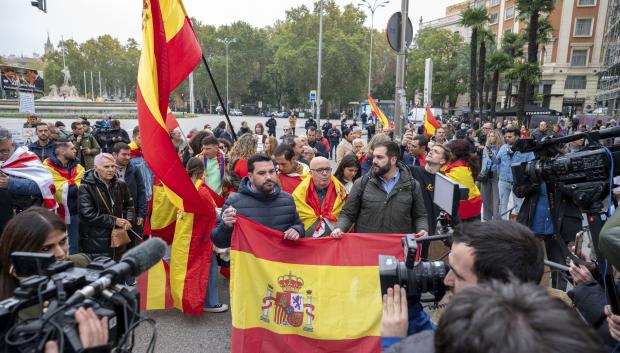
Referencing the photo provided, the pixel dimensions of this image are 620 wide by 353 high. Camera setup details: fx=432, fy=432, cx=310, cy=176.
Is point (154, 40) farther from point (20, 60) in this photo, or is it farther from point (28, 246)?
point (20, 60)

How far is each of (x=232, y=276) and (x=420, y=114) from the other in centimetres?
3576

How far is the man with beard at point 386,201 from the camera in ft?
12.8

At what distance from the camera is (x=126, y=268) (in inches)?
55.6

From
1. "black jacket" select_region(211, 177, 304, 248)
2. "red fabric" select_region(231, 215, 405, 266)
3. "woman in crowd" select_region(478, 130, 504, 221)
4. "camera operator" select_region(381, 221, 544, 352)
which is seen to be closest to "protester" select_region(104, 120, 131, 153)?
"black jacket" select_region(211, 177, 304, 248)

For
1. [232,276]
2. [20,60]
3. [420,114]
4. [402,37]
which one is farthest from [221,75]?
[20,60]

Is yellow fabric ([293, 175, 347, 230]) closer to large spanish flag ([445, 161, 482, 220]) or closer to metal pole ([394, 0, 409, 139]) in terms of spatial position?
large spanish flag ([445, 161, 482, 220])

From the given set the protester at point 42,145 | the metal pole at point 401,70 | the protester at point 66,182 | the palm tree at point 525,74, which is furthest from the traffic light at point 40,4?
the palm tree at point 525,74

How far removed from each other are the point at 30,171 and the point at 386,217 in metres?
3.74

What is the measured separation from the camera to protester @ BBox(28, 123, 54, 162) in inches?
276

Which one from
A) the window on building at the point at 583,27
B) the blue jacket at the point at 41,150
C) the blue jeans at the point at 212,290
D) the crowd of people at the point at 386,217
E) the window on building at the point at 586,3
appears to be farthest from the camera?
the window on building at the point at 583,27

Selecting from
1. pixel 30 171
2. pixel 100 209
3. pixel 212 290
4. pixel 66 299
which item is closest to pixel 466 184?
pixel 212 290

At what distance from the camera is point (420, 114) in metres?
37.4

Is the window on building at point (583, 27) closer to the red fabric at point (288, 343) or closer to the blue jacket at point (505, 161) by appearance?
the blue jacket at point (505, 161)

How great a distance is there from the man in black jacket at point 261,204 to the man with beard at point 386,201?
0.50 metres
